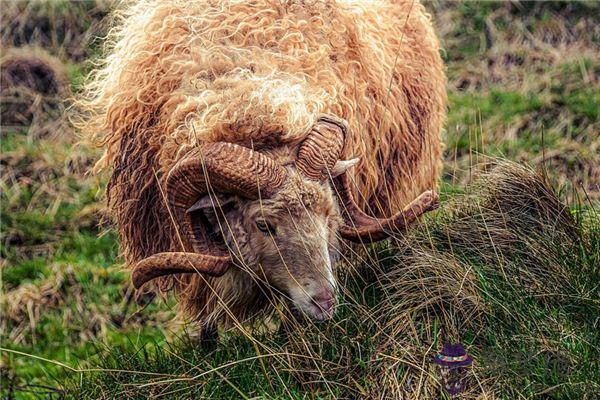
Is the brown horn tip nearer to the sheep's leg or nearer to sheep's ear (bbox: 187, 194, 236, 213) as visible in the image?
sheep's ear (bbox: 187, 194, 236, 213)

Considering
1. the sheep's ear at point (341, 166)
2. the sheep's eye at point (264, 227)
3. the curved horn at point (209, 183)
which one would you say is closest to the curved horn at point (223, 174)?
the curved horn at point (209, 183)

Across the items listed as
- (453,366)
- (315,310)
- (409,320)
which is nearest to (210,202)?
(315,310)

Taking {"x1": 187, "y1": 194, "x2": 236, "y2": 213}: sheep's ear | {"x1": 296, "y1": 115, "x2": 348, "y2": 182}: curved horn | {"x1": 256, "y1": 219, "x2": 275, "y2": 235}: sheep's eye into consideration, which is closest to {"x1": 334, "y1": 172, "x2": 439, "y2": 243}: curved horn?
{"x1": 296, "y1": 115, "x2": 348, "y2": 182}: curved horn

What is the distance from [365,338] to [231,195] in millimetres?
975

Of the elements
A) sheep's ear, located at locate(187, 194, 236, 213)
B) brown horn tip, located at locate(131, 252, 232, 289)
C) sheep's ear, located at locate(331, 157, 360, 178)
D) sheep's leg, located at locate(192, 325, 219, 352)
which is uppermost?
sheep's ear, located at locate(331, 157, 360, 178)

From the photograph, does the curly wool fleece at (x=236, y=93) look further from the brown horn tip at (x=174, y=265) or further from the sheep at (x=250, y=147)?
the brown horn tip at (x=174, y=265)

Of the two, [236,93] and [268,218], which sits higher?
[236,93]

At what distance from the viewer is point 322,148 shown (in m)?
4.23

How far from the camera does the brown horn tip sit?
400 centimetres

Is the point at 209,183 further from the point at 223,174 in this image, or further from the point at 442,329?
the point at 442,329

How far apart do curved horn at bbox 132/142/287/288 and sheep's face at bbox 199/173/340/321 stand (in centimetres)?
8

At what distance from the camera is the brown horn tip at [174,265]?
13.1 feet

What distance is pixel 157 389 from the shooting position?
384 centimetres

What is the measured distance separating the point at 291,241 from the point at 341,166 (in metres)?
0.53
